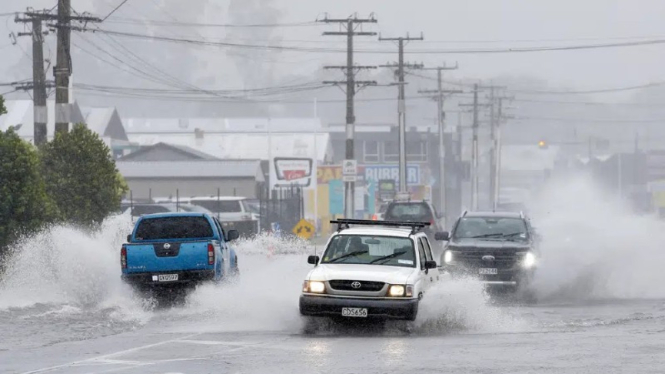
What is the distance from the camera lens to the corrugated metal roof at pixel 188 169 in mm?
89419

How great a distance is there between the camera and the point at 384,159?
425 feet

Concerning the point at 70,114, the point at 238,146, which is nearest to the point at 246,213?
the point at 70,114

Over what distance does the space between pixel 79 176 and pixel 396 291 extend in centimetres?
1918

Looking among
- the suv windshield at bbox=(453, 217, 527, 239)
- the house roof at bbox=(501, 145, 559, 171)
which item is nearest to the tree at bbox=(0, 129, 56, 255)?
the suv windshield at bbox=(453, 217, 527, 239)

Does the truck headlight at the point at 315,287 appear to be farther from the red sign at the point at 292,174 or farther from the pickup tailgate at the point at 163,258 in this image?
the red sign at the point at 292,174

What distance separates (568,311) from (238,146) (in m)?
91.5

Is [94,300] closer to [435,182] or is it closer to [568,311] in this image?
[568,311]

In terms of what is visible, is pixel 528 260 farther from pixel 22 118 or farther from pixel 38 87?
pixel 22 118

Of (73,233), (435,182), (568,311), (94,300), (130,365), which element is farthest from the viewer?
(435,182)

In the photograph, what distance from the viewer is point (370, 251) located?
20.0 metres

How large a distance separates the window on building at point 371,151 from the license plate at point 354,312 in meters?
110

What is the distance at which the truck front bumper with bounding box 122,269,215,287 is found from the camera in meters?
24.7

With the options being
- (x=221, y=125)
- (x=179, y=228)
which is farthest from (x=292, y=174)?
(x=179, y=228)

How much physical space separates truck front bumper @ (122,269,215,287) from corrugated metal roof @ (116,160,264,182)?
64.4m
